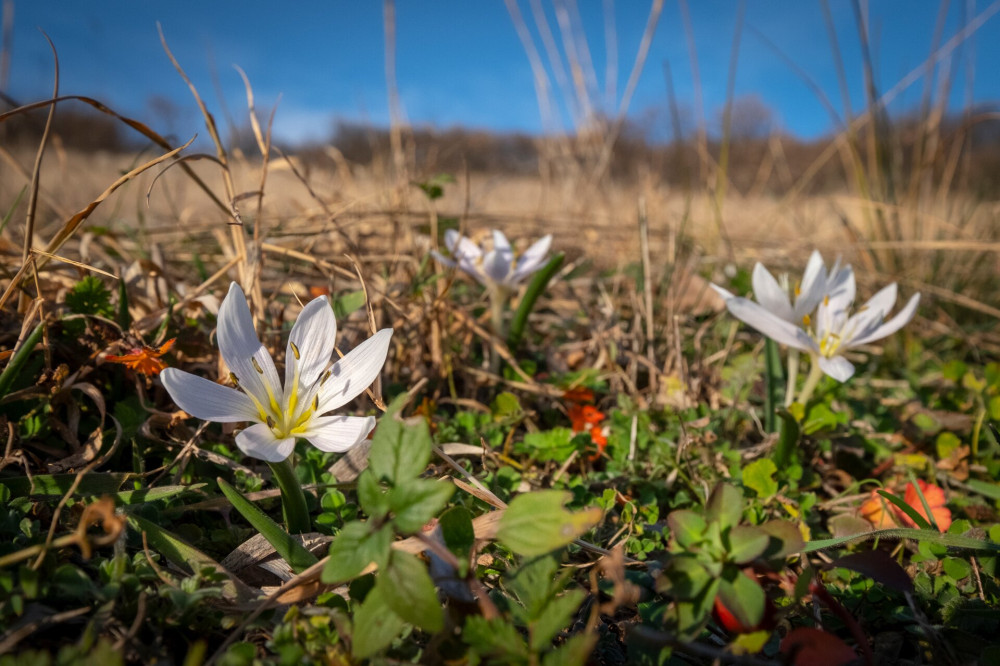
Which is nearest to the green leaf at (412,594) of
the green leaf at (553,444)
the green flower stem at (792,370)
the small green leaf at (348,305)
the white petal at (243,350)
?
the white petal at (243,350)

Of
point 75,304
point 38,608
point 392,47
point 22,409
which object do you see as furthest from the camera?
point 392,47

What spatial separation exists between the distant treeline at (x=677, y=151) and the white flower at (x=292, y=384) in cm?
100

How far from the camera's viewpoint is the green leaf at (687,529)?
0.99 m

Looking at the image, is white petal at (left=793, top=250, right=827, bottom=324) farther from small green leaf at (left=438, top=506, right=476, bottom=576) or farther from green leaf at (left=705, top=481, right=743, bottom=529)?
small green leaf at (left=438, top=506, right=476, bottom=576)

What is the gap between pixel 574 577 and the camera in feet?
4.17

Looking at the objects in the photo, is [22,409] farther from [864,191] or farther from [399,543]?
[864,191]

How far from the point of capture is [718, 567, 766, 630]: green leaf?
889 millimetres

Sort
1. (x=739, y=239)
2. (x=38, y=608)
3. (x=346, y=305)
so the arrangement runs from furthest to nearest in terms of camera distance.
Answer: (x=739, y=239), (x=346, y=305), (x=38, y=608)

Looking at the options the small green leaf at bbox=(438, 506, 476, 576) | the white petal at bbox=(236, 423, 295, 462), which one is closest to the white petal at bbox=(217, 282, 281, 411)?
the white petal at bbox=(236, 423, 295, 462)

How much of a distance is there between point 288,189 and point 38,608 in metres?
6.83

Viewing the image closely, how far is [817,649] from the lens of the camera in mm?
930

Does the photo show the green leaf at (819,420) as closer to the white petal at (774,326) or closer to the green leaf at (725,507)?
the white petal at (774,326)

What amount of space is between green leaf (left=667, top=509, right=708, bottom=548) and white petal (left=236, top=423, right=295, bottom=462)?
634 mm

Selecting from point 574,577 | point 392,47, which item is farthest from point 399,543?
point 392,47
